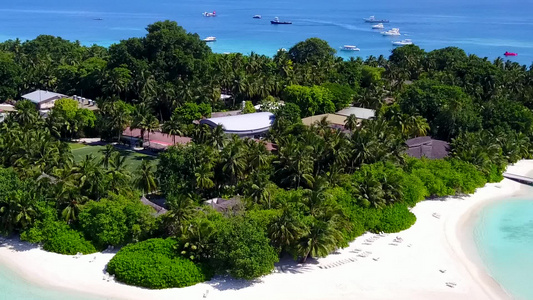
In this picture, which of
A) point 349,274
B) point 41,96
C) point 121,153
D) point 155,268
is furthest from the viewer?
point 41,96

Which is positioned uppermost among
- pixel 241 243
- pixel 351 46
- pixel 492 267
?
pixel 351 46

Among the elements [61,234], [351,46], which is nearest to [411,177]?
[61,234]

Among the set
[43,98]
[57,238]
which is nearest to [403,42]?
[43,98]

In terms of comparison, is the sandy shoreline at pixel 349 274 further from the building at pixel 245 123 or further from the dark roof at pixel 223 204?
the building at pixel 245 123

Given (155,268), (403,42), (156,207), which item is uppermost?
(403,42)

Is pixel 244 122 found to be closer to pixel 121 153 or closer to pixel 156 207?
pixel 121 153

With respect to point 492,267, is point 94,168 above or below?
above

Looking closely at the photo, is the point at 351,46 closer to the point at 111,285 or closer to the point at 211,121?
the point at 211,121

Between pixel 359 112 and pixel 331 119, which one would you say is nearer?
pixel 331 119
